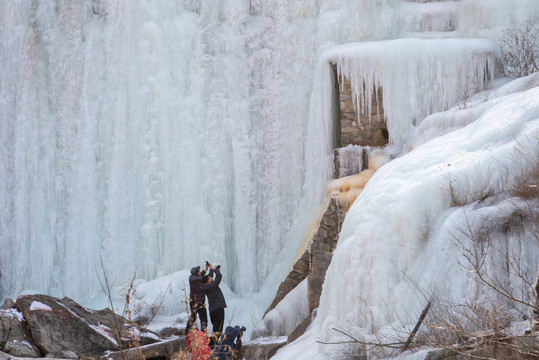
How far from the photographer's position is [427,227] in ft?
20.5

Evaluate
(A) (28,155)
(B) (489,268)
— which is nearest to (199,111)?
(A) (28,155)

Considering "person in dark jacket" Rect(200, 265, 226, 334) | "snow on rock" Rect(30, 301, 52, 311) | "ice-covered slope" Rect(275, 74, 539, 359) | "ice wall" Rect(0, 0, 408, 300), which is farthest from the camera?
"ice wall" Rect(0, 0, 408, 300)

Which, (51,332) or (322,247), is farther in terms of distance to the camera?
(322,247)

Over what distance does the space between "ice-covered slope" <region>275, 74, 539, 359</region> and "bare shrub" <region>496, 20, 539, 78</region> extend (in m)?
3.65

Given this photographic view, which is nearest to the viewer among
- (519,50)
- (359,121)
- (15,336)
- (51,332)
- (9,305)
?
(15,336)

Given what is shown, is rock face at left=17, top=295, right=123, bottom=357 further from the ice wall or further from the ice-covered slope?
the ice wall

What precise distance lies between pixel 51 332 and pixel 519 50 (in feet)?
27.7

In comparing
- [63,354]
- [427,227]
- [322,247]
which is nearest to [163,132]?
[322,247]

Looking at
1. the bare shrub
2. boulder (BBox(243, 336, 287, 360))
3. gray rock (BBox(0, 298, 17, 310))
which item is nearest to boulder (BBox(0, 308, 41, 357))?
gray rock (BBox(0, 298, 17, 310))

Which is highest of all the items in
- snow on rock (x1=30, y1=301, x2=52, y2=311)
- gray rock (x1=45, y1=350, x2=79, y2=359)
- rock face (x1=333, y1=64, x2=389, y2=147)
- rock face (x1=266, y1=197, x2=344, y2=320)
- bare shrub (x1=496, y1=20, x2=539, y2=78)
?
bare shrub (x1=496, y1=20, x2=539, y2=78)

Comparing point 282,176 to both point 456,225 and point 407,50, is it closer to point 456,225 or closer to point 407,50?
point 407,50

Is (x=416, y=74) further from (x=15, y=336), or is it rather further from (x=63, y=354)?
(x=15, y=336)

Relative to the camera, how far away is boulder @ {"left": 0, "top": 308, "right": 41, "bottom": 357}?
337 inches

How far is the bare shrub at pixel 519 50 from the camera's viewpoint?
10546mm
